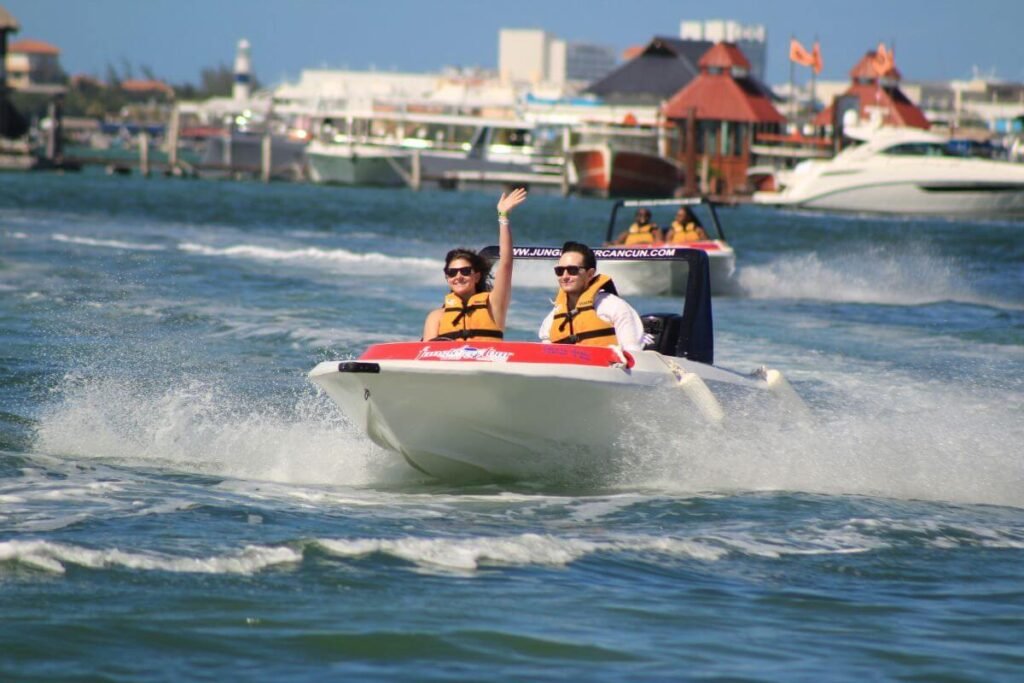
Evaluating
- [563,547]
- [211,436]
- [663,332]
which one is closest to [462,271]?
[663,332]

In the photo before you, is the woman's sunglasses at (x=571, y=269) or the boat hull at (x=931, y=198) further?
the boat hull at (x=931, y=198)

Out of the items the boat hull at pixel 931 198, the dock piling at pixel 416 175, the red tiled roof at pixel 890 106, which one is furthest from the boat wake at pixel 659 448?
the red tiled roof at pixel 890 106

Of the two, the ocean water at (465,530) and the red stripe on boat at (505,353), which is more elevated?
the red stripe on boat at (505,353)

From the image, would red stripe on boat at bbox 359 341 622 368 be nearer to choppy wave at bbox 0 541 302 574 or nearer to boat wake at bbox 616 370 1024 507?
boat wake at bbox 616 370 1024 507

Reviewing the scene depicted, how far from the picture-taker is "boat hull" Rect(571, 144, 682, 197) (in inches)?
2906

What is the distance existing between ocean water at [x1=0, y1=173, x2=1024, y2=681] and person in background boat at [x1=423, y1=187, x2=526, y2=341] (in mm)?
607

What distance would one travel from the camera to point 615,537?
775 cm

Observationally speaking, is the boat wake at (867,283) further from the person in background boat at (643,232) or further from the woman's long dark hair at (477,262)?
the woman's long dark hair at (477,262)

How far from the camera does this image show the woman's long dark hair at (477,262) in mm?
9250

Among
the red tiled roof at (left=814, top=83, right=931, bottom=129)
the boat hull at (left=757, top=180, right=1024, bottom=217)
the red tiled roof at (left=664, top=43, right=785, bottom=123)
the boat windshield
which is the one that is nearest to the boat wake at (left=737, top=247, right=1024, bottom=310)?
the boat hull at (left=757, top=180, right=1024, bottom=217)

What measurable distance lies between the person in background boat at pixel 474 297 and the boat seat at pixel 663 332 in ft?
5.10

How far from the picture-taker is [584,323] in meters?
9.29

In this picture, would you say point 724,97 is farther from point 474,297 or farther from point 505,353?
point 505,353

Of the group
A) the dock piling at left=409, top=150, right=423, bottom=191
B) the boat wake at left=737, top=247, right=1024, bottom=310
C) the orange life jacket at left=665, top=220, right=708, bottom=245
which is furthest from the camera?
the dock piling at left=409, top=150, right=423, bottom=191
